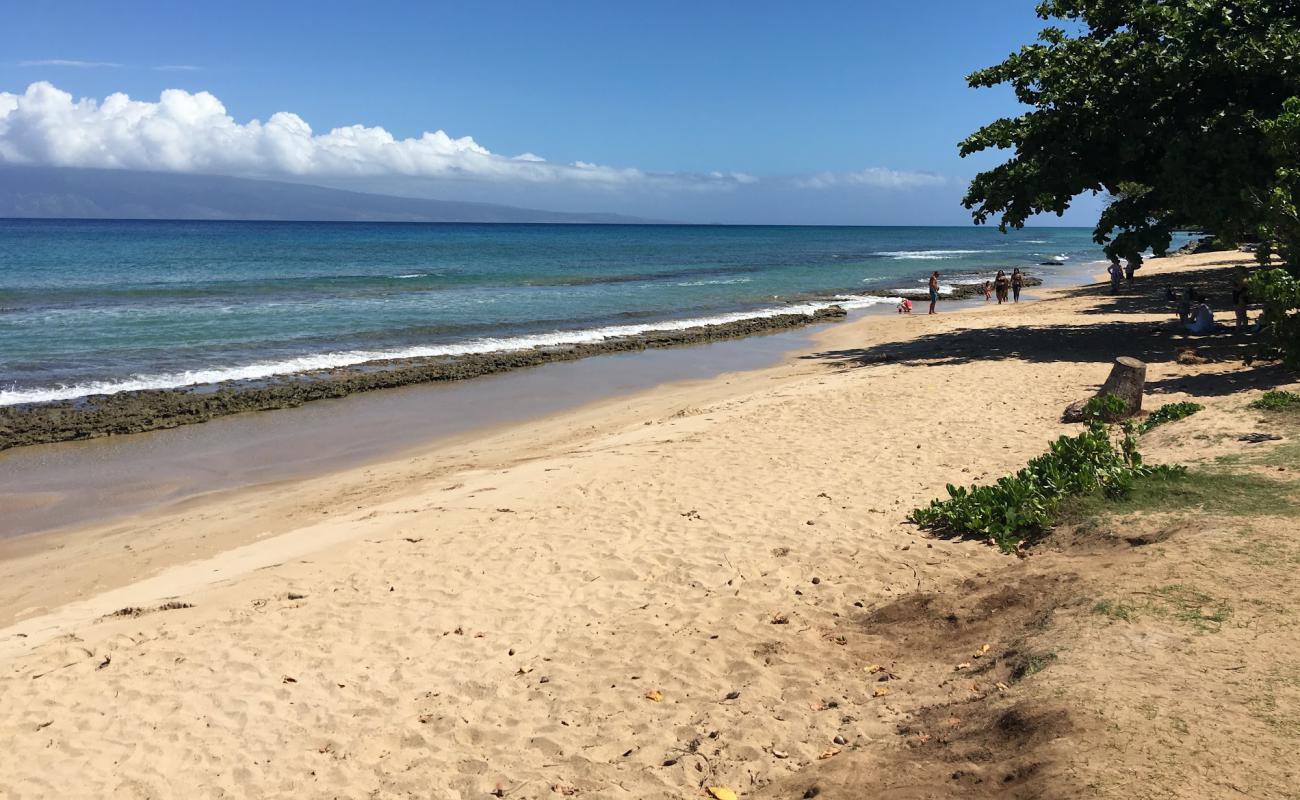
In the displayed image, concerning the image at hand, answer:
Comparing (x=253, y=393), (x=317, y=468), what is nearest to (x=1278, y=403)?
(x=317, y=468)

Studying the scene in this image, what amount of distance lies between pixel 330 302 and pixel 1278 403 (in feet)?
108

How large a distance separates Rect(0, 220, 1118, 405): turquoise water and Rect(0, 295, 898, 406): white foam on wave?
0.24ft

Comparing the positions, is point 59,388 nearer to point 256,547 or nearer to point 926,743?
point 256,547

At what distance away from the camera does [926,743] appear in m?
4.61

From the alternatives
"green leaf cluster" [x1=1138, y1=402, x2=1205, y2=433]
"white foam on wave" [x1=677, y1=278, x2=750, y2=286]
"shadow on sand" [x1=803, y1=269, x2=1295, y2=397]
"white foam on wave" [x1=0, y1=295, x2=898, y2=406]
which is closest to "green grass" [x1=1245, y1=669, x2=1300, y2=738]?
"green leaf cluster" [x1=1138, y1=402, x2=1205, y2=433]

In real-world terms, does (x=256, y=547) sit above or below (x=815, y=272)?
below

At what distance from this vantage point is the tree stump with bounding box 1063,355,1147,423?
11562 millimetres

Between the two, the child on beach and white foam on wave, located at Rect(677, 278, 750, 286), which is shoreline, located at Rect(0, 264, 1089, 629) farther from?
white foam on wave, located at Rect(677, 278, 750, 286)

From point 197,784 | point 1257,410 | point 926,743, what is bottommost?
point 197,784

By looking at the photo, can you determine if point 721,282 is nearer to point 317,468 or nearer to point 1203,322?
point 1203,322

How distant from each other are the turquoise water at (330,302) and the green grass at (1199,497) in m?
18.2

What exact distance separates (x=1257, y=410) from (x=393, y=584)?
934 centimetres

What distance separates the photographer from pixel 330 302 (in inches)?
1414

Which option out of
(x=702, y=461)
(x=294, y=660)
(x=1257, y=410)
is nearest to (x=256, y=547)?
(x=294, y=660)
